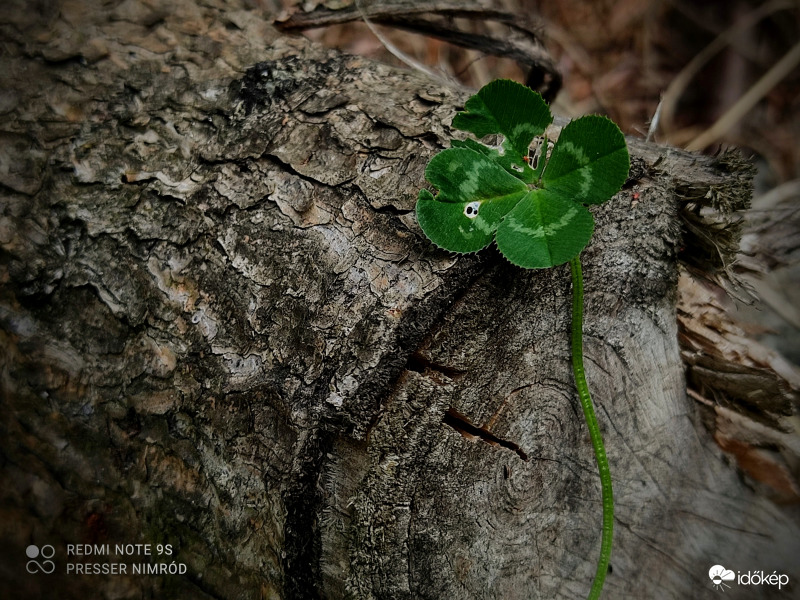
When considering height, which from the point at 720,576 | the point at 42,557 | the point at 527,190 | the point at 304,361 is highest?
the point at 527,190

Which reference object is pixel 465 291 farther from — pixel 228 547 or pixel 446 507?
pixel 228 547

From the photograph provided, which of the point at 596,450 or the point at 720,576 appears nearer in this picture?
the point at 596,450

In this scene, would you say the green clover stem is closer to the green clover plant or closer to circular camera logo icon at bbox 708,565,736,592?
the green clover plant

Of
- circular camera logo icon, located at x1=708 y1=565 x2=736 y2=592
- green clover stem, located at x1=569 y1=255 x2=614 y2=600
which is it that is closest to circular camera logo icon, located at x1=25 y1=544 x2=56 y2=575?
green clover stem, located at x1=569 y1=255 x2=614 y2=600

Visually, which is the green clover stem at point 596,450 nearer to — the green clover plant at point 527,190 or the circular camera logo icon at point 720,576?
the green clover plant at point 527,190

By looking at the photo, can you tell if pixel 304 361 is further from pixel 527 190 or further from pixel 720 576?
pixel 720 576

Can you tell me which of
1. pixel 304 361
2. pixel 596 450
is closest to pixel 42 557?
pixel 304 361
